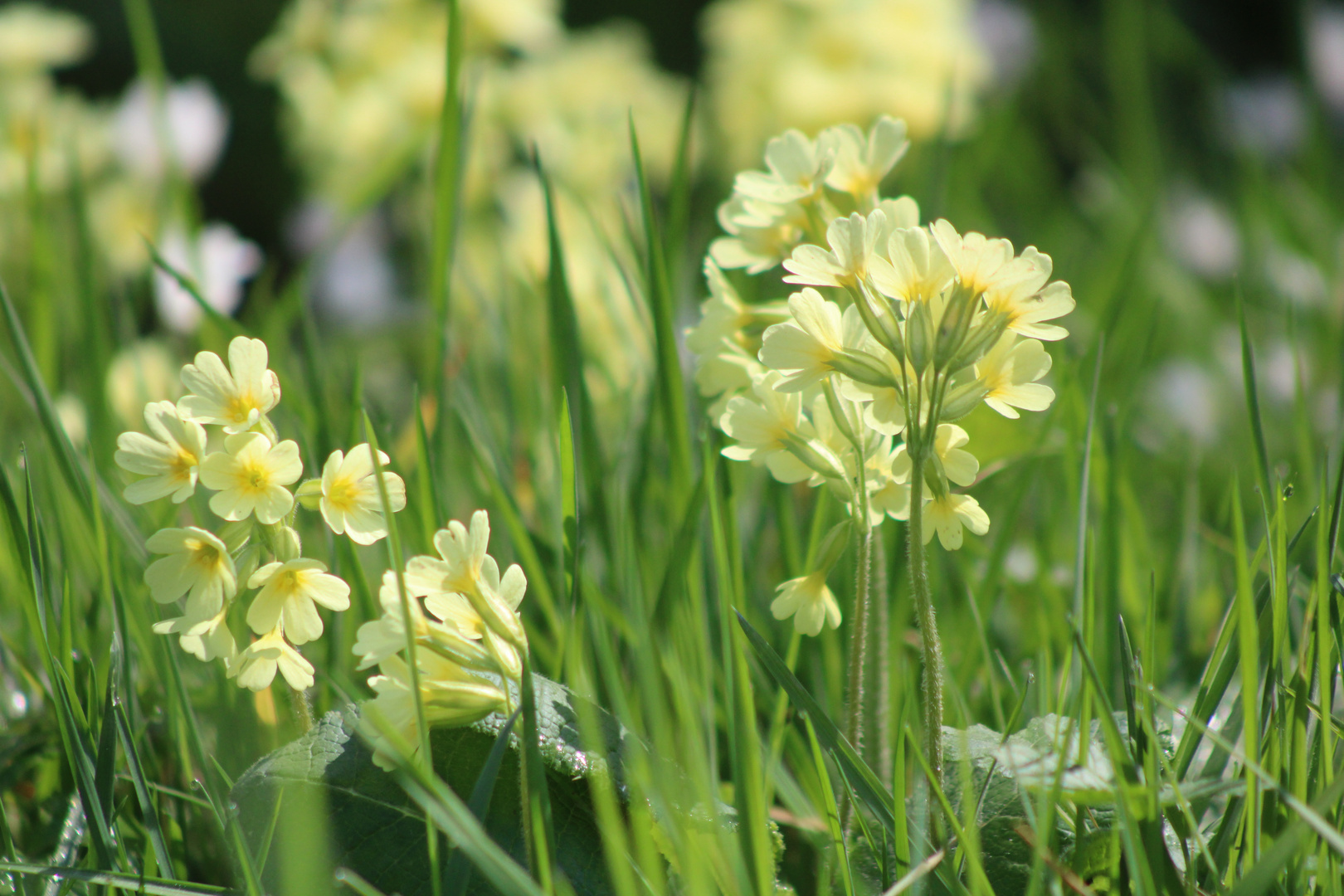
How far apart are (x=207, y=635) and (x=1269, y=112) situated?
3.48 metres

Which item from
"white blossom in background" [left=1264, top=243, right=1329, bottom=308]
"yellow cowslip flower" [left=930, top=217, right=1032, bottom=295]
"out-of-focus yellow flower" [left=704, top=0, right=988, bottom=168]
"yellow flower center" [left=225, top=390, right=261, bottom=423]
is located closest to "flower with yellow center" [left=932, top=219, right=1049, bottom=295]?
"yellow cowslip flower" [left=930, top=217, right=1032, bottom=295]

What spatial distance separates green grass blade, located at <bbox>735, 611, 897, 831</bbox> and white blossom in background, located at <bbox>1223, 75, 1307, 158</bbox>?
102 inches

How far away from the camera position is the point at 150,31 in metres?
1.24

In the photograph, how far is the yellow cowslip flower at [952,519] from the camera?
482 millimetres

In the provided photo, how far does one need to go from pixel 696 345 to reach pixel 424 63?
1.27m

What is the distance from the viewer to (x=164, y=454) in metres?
0.48

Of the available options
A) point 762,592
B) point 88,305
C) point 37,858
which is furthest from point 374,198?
point 37,858

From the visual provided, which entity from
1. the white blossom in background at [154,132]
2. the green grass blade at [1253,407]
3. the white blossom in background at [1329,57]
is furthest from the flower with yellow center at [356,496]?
the white blossom in background at [1329,57]

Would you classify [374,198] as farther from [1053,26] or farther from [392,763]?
[1053,26]

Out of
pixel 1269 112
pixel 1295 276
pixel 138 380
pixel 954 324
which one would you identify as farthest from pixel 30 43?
pixel 1269 112

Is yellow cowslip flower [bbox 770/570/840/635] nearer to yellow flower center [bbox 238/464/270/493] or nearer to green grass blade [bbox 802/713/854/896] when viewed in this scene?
green grass blade [bbox 802/713/854/896]

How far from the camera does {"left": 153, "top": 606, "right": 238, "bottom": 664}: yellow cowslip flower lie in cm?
46

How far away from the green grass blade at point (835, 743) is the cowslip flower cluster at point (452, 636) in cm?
11

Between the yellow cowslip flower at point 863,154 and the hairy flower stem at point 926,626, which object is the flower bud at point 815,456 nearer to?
the hairy flower stem at point 926,626
